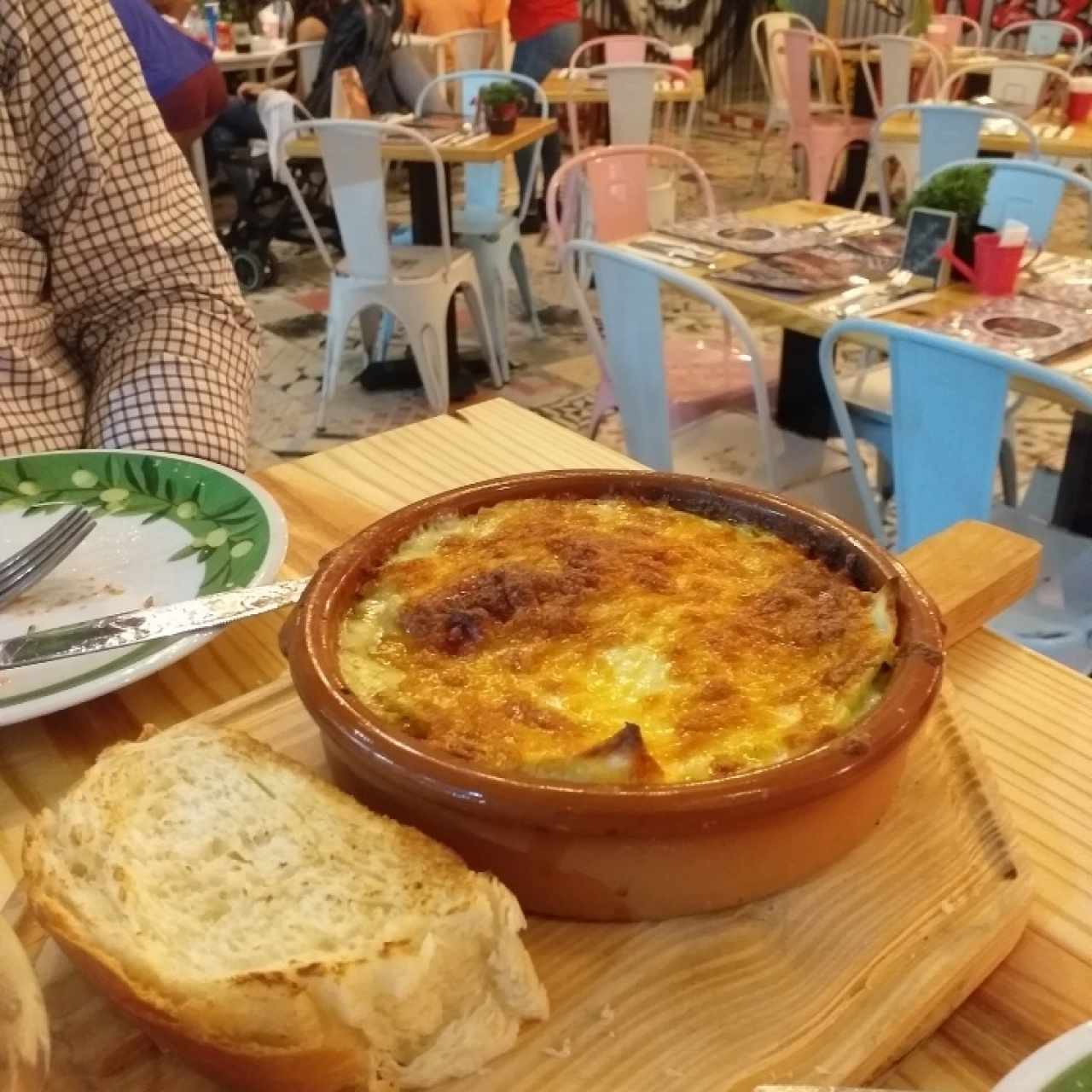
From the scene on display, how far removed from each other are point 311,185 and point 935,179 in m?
3.78

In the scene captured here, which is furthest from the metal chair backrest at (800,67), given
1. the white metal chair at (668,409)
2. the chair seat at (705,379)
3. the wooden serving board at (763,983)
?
the wooden serving board at (763,983)

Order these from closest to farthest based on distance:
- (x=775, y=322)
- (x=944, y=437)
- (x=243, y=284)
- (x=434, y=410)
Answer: (x=944, y=437)
(x=775, y=322)
(x=434, y=410)
(x=243, y=284)

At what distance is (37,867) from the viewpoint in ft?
1.74

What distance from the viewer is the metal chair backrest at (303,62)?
5363 mm

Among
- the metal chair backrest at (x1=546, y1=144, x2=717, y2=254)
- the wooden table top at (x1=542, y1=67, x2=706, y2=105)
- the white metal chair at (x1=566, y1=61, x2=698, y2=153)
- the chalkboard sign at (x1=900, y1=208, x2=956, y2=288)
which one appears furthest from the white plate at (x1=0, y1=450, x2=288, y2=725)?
the wooden table top at (x1=542, y1=67, x2=706, y2=105)

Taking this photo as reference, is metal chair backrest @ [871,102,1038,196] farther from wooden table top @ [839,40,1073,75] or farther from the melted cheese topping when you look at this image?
the melted cheese topping

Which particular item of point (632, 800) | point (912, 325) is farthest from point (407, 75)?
point (632, 800)

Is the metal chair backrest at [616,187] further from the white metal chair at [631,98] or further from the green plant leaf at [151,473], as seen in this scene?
the green plant leaf at [151,473]

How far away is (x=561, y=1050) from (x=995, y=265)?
6.35 feet

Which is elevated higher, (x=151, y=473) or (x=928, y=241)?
(x=151, y=473)

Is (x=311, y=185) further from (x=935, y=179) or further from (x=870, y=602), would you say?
(x=870, y=602)

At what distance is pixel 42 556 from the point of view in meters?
0.80

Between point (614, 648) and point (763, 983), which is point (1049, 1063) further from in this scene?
point (614, 648)

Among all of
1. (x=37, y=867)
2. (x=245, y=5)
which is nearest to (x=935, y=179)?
(x=37, y=867)
